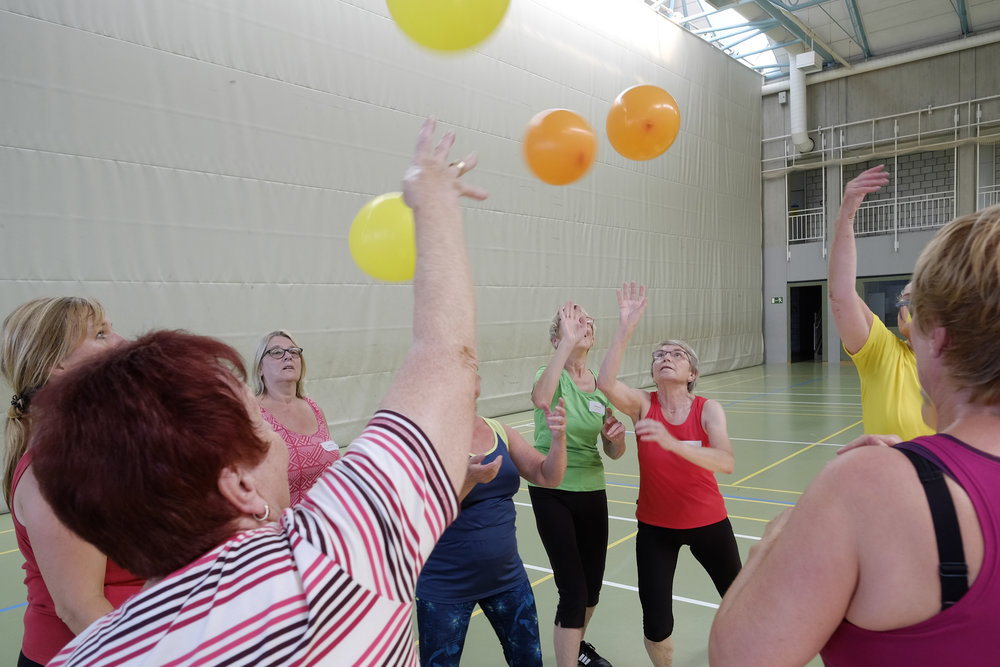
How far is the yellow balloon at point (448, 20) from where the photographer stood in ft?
7.69

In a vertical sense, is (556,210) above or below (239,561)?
above

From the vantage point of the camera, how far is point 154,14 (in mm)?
7043

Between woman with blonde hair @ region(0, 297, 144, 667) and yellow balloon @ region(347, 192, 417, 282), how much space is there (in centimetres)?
95

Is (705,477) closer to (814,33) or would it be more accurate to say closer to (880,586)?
(880,586)

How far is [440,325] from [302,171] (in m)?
8.04

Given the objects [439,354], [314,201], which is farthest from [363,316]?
[439,354]

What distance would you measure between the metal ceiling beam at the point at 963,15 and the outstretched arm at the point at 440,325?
17849 millimetres

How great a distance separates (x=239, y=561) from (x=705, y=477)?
2507mm

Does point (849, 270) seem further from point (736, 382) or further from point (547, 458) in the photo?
point (736, 382)

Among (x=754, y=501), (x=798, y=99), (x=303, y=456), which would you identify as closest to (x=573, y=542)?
(x=303, y=456)

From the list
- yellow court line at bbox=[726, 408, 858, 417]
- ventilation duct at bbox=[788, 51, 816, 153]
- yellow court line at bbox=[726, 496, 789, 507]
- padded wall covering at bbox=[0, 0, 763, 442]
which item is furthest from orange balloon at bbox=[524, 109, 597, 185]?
ventilation duct at bbox=[788, 51, 816, 153]

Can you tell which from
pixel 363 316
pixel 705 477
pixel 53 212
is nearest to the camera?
pixel 705 477

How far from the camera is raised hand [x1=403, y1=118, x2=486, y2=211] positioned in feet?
3.50

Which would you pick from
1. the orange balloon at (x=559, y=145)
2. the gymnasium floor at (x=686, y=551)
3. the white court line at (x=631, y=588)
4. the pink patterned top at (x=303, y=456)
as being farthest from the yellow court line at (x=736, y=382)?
the pink patterned top at (x=303, y=456)
